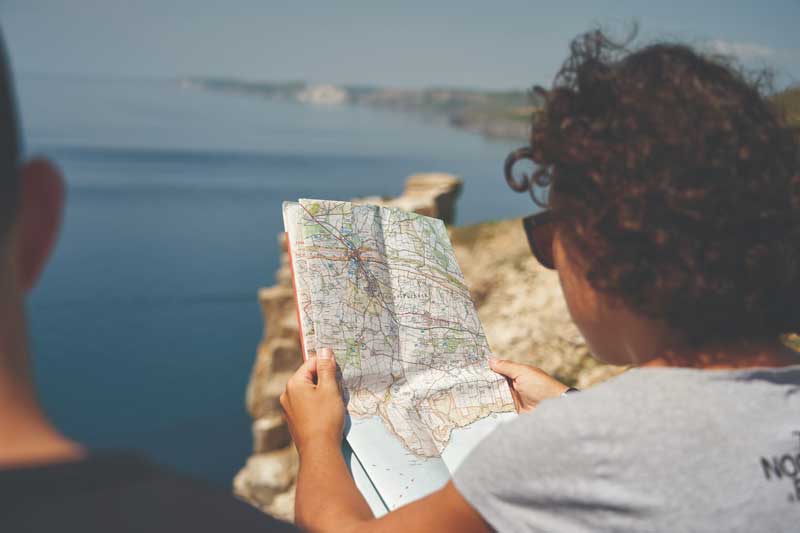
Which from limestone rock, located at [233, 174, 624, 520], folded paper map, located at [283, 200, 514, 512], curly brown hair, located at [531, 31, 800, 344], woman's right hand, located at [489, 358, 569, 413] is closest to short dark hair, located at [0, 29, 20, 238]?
curly brown hair, located at [531, 31, 800, 344]

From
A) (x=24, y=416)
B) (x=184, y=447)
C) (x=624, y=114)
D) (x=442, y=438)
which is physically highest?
(x=624, y=114)

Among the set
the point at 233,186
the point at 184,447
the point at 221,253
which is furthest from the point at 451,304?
the point at 233,186

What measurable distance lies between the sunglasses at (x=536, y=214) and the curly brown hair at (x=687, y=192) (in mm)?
128

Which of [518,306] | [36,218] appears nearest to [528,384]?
[36,218]

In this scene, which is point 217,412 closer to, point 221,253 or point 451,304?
point 221,253

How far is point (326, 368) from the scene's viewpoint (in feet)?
6.60

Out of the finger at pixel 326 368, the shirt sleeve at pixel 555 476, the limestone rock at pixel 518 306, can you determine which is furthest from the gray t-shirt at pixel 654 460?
the limestone rock at pixel 518 306

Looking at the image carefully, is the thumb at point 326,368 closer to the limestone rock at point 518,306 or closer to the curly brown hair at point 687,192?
the curly brown hair at point 687,192

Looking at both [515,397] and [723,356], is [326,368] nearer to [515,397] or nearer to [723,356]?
[515,397]

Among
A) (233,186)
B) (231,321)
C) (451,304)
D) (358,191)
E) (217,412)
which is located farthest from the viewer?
(233,186)

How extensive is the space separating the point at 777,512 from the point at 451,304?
1379mm

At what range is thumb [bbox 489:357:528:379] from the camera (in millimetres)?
2240

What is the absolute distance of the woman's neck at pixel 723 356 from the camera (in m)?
1.37

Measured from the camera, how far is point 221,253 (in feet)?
137
